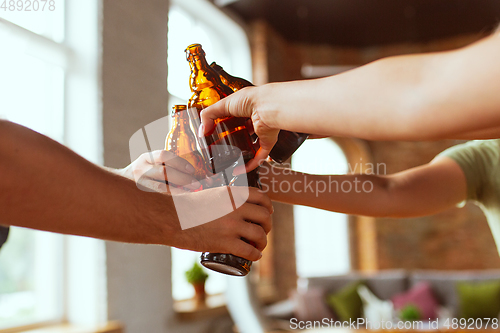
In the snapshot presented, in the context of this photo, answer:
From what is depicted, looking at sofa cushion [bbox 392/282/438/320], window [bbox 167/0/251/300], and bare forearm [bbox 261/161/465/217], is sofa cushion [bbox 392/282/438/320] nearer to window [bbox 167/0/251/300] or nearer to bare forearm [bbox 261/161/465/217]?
window [bbox 167/0/251/300]

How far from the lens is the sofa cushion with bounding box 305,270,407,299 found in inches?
150

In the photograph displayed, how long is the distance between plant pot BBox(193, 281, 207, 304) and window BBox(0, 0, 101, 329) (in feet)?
4.27

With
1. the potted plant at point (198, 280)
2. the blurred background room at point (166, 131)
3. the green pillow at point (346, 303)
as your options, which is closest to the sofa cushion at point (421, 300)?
the blurred background room at point (166, 131)

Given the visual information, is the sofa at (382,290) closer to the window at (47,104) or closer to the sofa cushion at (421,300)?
the sofa cushion at (421,300)

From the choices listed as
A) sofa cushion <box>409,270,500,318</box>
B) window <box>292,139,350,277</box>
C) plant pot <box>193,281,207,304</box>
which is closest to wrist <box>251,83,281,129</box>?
plant pot <box>193,281,207,304</box>

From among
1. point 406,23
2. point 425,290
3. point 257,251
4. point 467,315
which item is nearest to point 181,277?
point 425,290

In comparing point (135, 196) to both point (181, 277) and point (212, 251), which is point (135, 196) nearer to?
point (212, 251)

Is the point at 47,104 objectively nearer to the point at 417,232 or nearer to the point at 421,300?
the point at 421,300

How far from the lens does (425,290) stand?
3.53m

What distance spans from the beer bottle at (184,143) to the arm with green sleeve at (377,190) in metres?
0.16

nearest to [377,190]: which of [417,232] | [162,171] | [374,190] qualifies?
[374,190]

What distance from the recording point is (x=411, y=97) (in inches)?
10.6

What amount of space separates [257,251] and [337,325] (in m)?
3.37

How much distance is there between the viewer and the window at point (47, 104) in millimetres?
579
